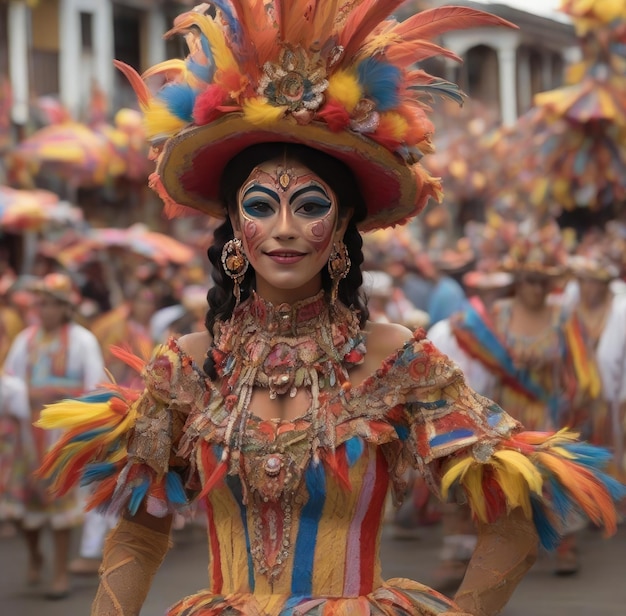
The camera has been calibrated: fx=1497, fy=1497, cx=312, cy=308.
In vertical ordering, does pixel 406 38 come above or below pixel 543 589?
above

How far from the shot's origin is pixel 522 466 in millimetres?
3248

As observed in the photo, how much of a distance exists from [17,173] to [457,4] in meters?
19.4

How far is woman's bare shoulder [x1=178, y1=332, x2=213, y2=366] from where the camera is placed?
11.9 ft

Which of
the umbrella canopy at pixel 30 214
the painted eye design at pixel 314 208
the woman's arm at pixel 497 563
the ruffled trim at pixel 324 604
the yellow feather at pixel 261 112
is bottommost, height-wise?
the ruffled trim at pixel 324 604

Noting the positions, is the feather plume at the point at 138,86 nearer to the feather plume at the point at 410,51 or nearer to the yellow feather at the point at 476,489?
the feather plume at the point at 410,51

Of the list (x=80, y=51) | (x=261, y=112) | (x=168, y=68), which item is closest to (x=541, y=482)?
(x=261, y=112)

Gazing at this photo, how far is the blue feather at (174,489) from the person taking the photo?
3553 mm

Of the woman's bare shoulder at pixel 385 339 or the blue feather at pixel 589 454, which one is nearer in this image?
the blue feather at pixel 589 454

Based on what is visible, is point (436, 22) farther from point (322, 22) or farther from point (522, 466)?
point (522, 466)

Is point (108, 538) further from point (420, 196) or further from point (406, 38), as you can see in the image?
point (406, 38)

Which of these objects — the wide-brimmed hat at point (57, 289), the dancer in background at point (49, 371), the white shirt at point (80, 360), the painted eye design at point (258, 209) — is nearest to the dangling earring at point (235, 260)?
the painted eye design at point (258, 209)

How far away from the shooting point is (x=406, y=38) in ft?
11.4

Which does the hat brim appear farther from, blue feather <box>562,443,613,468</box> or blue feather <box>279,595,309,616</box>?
blue feather <box>279,595,309,616</box>

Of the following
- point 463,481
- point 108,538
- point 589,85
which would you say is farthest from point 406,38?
point 589,85
